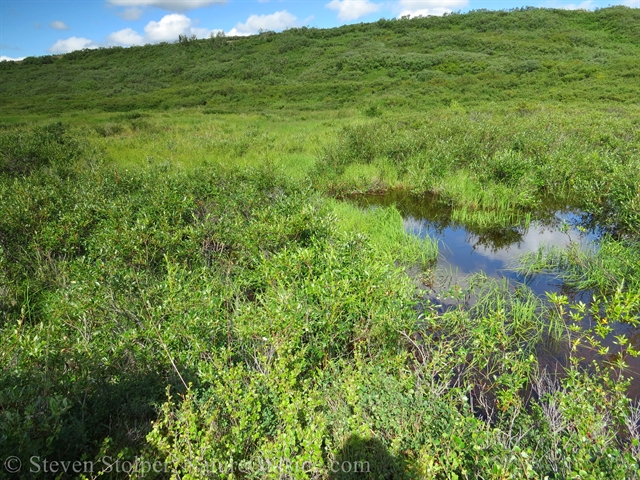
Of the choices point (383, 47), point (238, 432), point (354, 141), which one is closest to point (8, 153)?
point (354, 141)

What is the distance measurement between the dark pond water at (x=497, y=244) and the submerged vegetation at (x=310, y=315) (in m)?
0.23

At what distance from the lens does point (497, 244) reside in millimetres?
9242

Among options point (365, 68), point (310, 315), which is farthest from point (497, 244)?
point (365, 68)

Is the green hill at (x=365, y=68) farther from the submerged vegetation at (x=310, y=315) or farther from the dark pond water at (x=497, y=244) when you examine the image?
the dark pond water at (x=497, y=244)

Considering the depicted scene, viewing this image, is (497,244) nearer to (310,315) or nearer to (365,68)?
(310,315)

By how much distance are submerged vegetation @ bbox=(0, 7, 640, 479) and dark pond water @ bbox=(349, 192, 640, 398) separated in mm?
226

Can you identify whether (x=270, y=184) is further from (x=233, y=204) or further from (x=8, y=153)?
(x=8, y=153)

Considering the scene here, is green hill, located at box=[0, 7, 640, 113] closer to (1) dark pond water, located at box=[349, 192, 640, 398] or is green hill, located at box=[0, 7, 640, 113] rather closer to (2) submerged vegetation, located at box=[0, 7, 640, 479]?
(2) submerged vegetation, located at box=[0, 7, 640, 479]

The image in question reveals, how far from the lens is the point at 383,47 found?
6562 cm

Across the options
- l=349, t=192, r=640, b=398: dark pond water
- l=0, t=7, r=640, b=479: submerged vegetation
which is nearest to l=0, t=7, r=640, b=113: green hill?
→ l=0, t=7, r=640, b=479: submerged vegetation

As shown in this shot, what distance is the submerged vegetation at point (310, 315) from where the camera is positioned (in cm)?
298

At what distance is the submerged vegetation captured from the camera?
9.77 ft

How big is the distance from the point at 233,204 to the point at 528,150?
38.5ft

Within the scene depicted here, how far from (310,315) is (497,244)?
22.4 feet
